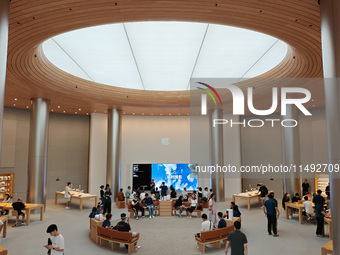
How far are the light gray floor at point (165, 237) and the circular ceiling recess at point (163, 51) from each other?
6.30m

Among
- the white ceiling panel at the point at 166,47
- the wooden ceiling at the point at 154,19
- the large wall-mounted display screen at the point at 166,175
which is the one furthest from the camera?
the large wall-mounted display screen at the point at 166,175

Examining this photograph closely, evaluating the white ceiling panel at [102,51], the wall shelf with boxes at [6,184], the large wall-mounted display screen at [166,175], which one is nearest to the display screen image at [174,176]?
the large wall-mounted display screen at [166,175]

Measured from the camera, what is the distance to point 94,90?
1334 centimetres

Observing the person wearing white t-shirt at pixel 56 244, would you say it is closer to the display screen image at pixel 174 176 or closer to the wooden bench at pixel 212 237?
the wooden bench at pixel 212 237

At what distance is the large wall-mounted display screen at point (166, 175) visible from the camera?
726 inches

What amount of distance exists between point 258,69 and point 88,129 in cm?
1283

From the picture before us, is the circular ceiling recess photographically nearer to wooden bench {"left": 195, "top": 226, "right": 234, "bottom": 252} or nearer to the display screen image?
wooden bench {"left": 195, "top": 226, "right": 234, "bottom": 252}

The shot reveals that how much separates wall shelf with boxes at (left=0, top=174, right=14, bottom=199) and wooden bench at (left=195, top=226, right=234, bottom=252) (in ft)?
42.9

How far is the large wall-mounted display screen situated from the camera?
18438mm

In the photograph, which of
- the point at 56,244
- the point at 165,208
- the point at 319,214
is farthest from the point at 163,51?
the point at 319,214

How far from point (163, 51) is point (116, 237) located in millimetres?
6359

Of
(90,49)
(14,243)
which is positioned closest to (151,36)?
(90,49)

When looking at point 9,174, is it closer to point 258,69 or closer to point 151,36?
point 151,36

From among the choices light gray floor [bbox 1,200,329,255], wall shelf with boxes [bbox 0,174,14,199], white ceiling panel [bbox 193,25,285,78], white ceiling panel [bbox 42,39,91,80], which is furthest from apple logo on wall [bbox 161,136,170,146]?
wall shelf with boxes [bbox 0,174,14,199]
